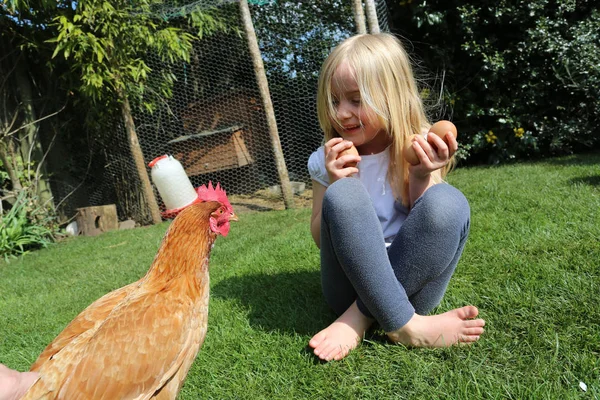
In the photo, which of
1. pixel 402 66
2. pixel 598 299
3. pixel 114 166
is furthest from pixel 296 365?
pixel 114 166

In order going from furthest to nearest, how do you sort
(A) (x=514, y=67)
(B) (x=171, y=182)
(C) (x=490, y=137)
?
(C) (x=490, y=137)
(A) (x=514, y=67)
(B) (x=171, y=182)

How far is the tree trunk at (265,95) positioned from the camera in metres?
4.14

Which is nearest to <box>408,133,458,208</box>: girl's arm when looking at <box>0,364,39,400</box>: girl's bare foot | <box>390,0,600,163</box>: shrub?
<box>0,364,39,400</box>: girl's bare foot

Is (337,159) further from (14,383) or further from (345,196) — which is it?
(14,383)

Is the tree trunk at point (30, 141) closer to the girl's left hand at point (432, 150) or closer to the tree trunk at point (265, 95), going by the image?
the tree trunk at point (265, 95)

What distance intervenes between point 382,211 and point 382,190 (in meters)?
0.08

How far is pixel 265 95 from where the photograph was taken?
4234 mm

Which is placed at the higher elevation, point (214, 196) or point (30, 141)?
point (30, 141)

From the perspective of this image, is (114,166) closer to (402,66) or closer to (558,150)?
(402,66)

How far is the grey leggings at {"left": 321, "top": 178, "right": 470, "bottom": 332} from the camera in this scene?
121cm

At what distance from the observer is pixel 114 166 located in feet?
16.9

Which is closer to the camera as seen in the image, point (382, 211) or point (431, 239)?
point (431, 239)

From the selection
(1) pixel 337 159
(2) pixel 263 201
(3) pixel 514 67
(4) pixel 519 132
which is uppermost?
(1) pixel 337 159

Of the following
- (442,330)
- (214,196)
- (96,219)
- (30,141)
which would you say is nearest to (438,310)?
(442,330)
